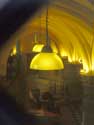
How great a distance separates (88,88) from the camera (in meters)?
5.52

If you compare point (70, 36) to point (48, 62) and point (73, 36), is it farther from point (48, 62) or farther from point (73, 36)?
point (48, 62)

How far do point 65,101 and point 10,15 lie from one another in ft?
15.5

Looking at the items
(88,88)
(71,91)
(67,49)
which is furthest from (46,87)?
(67,49)

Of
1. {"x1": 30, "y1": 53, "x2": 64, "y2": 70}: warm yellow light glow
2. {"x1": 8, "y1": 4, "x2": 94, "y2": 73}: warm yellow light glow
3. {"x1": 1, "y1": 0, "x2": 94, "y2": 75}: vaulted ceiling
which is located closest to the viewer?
{"x1": 30, "y1": 53, "x2": 64, "y2": 70}: warm yellow light glow

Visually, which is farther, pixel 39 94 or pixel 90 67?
pixel 90 67

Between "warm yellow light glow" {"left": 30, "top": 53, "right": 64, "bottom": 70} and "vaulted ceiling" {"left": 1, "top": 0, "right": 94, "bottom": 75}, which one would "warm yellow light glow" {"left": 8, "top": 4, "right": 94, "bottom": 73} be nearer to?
"vaulted ceiling" {"left": 1, "top": 0, "right": 94, "bottom": 75}

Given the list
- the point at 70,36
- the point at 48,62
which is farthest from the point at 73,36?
the point at 48,62

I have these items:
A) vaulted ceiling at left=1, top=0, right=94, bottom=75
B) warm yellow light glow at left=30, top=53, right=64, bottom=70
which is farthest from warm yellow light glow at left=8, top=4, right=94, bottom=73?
warm yellow light glow at left=30, top=53, right=64, bottom=70

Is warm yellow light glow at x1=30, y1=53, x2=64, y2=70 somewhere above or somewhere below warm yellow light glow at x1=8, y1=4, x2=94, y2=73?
below

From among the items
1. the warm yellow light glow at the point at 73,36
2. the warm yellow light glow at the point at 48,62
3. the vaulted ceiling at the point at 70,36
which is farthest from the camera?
the warm yellow light glow at the point at 73,36

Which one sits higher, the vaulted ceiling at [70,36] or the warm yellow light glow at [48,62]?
the vaulted ceiling at [70,36]

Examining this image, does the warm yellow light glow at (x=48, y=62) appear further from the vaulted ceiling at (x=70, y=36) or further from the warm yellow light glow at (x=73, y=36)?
the warm yellow light glow at (x=73, y=36)

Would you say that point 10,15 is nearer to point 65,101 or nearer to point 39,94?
point 39,94

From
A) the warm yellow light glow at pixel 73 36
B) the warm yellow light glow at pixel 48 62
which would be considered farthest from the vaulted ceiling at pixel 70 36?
the warm yellow light glow at pixel 48 62
